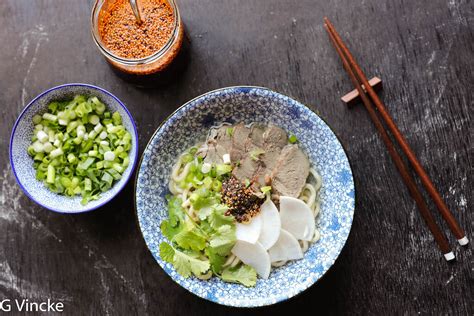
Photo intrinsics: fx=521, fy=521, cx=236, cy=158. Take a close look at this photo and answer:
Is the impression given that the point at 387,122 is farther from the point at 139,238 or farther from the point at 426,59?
the point at 139,238

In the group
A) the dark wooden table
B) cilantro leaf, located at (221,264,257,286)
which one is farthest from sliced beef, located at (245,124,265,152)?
cilantro leaf, located at (221,264,257,286)

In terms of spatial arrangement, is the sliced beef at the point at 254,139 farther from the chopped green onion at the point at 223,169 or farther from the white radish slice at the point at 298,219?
the white radish slice at the point at 298,219

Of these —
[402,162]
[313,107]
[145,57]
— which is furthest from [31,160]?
[402,162]

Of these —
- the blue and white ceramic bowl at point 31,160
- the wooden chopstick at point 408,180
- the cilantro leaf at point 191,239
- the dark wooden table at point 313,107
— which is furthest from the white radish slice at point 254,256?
the wooden chopstick at point 408,180

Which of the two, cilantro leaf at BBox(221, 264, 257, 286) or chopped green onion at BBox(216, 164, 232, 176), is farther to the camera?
chopped green onion at BBox(216, 164, 232, 176)

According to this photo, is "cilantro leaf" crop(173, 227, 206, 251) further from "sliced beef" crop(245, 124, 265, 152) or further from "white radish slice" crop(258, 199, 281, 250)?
"sliced beef" crop(245, 124, 265, 152)

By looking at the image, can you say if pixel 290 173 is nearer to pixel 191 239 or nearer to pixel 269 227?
pixel 269 227

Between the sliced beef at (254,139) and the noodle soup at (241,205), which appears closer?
the noodle soup at (241,205)

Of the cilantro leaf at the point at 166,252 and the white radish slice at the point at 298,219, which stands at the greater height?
the white radish slice at the point at 298,219
